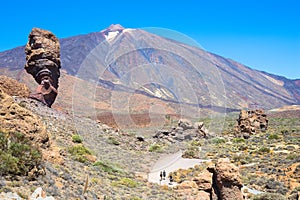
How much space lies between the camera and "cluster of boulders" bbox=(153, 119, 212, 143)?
36.6m

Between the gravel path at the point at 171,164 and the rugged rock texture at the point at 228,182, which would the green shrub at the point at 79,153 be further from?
the rugged rock texture at the point at 228,182

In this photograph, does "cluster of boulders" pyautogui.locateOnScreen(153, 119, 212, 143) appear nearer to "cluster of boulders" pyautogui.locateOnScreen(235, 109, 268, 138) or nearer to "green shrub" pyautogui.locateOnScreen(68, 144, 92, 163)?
"cluster of boulders" pyautogui.locateOnScreen(235, 109, 268, 138)

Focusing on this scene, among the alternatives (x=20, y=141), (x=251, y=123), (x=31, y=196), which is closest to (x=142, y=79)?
(x=251, y=123)

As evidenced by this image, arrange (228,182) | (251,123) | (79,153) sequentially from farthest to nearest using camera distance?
(251,123) < (79,153) < (228,182)

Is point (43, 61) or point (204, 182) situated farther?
point (43, 61)

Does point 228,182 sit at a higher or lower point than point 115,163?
lower

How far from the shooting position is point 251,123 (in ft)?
123

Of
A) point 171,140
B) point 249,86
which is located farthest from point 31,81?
point 249,86

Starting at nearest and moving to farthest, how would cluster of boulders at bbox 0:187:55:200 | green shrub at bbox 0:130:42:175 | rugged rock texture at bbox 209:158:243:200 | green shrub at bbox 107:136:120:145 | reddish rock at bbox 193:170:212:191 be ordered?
1. cluster of boulders at bbox 0:187:55:200
2. green shrub at bbox 0:130:42:175
3. rugged rock texture at bbox 209:158:243:200
4. reddish rock at bbox 193:170:212:191
5. green shrub at bbox 107:136:120:145

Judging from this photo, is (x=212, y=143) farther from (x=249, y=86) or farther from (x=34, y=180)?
(x=249, y=86)

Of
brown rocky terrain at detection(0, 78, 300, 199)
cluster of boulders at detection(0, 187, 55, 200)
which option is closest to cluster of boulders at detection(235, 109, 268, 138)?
brown rocky terrain at detection(0, 78, 300, 199)

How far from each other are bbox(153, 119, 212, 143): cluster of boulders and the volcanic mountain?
283 cm

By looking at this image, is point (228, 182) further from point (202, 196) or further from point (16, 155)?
point (16, 155)

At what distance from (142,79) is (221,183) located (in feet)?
82.9
